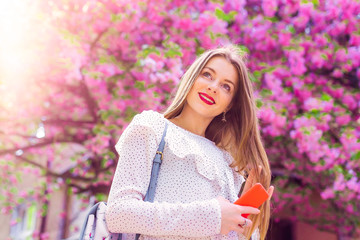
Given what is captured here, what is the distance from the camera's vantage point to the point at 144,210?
4.72ft

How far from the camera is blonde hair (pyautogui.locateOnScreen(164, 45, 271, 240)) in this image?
1902 millimetres

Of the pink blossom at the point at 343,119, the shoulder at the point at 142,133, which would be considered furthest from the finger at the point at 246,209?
the pink blossom at the point at 343,119

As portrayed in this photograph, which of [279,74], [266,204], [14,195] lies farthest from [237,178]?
[14,195]

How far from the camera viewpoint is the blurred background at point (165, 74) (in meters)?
4.32

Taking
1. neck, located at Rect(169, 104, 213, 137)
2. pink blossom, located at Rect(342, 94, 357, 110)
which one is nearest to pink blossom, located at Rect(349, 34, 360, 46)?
pink blossom, located at Rect(342, 94, 357, 110)

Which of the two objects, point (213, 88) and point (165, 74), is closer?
point (213, 88)

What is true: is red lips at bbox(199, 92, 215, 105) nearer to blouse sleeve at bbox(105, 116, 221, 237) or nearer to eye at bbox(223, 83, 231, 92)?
eye at bbox(223, 83, 231, 92)

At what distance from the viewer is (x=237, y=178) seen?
1939 mm

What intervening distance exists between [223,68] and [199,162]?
49 cm

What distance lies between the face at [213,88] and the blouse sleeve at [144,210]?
0.42 meters

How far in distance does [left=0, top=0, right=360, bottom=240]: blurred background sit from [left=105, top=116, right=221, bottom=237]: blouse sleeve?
8.17 ft

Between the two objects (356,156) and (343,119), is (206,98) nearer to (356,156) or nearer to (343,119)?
(356,156)

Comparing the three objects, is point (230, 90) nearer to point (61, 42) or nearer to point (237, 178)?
point (237, 178)

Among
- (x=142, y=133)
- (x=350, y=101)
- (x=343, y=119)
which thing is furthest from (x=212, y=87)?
(x=350, y=101)
